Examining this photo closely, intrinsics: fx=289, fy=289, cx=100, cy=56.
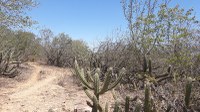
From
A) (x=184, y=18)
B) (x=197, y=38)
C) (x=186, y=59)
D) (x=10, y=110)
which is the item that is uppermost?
(x=184, y=18)

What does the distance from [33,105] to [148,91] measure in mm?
4325

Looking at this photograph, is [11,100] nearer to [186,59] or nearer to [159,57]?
[186,59]

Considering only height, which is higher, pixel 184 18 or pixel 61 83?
pixel 184 18

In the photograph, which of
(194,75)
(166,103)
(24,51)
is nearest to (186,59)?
(194,75)

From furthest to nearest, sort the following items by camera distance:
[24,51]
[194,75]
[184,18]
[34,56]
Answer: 1. [34,56]
2. [24,51]
3. [184,18]
4. [194,75]

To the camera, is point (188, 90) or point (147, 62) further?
point (147, 62)

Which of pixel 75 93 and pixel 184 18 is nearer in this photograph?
pixel 75 93

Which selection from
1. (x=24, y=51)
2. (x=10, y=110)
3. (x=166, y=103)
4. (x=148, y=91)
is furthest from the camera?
(x=24, y=51)

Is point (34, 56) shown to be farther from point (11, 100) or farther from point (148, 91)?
point (148, 91)

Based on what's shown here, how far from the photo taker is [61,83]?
13109 millimetres

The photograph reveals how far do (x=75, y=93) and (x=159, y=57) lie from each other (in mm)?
4847

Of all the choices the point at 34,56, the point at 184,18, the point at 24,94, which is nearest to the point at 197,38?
the point at 184,18

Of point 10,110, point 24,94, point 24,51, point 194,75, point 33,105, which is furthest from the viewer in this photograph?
point 24,51

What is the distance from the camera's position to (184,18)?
41.8 ft
